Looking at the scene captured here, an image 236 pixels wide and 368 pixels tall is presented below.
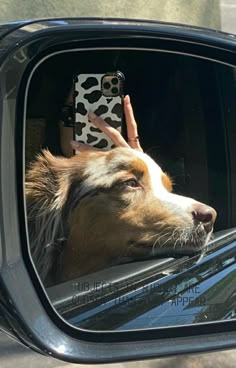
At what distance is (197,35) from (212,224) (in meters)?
0.60

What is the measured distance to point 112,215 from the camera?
1812 mm

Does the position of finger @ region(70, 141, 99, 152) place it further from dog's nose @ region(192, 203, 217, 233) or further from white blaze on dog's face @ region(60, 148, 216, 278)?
dog's nose @ region(192, 203, 217, 233)

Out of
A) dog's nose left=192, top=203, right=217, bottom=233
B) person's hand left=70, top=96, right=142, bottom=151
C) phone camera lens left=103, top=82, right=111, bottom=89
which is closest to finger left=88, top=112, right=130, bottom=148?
person's hand left=70, top=96, right=142, bottom=151

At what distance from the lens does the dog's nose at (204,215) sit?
194 cm

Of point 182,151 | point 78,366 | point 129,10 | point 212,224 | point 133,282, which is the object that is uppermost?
point 129,10

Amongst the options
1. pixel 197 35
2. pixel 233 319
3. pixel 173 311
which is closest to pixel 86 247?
pixel 173 311

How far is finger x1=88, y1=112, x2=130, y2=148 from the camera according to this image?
1905 millimetres

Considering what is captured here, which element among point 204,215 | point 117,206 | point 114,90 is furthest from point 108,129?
point 204,215

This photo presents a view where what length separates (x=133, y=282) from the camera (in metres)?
1.77

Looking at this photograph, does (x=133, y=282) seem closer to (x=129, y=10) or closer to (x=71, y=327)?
(x=71, y=327)

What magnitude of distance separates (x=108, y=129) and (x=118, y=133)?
3cm

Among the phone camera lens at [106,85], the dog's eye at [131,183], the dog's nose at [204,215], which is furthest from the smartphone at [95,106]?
the dog's nose at [204,215]

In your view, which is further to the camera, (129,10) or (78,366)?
(129,10)

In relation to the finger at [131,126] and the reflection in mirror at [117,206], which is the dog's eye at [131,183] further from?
the finger at [131,126]
